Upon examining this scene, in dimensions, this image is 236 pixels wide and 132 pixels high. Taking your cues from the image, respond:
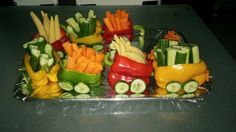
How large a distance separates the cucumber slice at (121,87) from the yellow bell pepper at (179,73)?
5.1 inches

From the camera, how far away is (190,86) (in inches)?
43.3

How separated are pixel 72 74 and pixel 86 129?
0.22 meters

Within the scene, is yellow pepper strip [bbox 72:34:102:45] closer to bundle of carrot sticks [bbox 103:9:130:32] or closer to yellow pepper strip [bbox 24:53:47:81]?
bundle of carrot sticks [bbox 103:9:130:32]

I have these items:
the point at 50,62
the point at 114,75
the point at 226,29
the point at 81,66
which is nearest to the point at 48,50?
the point at 50,62

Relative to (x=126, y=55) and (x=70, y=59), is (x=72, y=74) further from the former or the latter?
(x=126, y=55)

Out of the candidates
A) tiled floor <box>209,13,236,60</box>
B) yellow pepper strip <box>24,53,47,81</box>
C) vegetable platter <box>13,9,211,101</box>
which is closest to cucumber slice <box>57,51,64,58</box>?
vegetable platter <box>13,9,211,101</box>

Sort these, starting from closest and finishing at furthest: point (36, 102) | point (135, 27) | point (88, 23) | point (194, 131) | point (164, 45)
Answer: point (194, 131)
point (36, 102)
point (164, 45)
point (88, 23)
point (135, 27)

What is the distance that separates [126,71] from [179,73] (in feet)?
0.67

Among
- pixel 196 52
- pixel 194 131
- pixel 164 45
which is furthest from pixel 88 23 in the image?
pixel 194 131

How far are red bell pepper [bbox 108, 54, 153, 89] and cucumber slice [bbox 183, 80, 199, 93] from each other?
0.15 metres

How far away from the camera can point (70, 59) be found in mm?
1101

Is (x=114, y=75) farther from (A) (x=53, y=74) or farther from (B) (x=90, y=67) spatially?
(A) (x=53, y=74)

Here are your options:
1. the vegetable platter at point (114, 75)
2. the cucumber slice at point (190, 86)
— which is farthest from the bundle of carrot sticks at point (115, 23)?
the cucumber slice at point (190, 86)

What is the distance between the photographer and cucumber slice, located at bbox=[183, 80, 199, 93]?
1.10m
